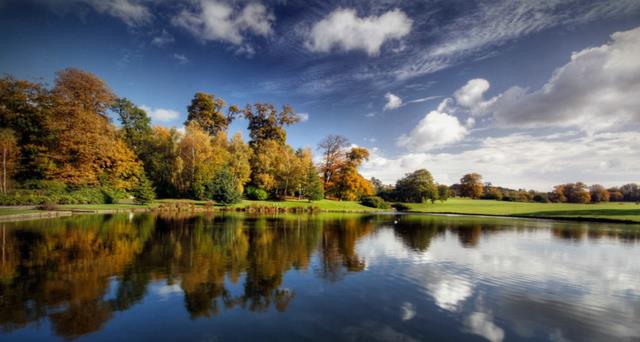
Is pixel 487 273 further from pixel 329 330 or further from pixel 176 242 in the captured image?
pixel 176 242

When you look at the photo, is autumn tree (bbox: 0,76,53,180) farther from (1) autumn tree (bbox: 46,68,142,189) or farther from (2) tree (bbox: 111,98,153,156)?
(2) tree (bbox: 111,98,153,156)

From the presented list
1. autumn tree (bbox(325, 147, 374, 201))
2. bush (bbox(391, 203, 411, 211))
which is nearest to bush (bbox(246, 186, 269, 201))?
autumn tree (bbox(325, 147, 374, 201))

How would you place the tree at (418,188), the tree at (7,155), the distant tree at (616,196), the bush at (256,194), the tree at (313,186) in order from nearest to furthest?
the tree at (7,155) < the bush at (256,194) < the tree at (313,186) < the tree at (418,188) < the distant tree at (616,196)

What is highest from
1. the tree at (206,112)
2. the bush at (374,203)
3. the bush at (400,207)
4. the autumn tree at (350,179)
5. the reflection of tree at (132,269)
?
the tree at (206,112)

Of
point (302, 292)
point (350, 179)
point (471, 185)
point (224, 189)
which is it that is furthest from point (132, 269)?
point (471, 185)

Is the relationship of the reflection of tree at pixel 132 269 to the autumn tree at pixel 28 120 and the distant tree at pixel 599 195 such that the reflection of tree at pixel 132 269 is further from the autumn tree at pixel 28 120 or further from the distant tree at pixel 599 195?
the distant tree at pixel 599 195

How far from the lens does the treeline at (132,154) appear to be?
3584 centimetres

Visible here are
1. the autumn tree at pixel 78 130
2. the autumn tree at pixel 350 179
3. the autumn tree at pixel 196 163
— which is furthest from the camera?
the autumn tree at pixel 350 179

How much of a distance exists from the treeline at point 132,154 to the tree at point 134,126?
6.6 inches

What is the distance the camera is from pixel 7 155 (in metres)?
34.0

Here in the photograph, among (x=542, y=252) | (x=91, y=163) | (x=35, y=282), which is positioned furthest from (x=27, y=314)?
(x=91, y=163)

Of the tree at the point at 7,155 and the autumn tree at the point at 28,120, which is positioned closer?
the tree at the point at 7,155

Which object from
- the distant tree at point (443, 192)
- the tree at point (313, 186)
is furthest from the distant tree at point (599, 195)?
the tree at point (313, 186)

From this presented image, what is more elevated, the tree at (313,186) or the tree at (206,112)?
the tree at (206,112)
